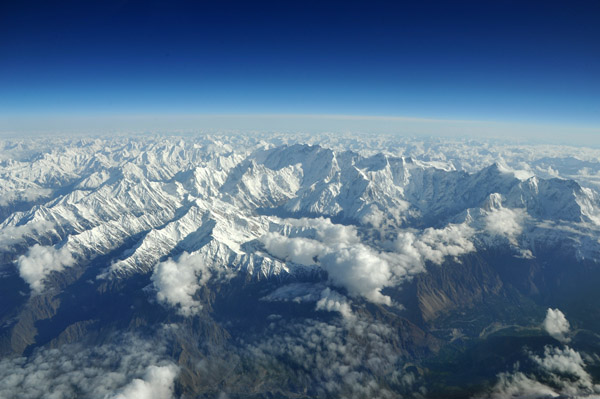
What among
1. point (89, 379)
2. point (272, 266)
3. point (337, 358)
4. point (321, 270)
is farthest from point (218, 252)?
point (337, 358)

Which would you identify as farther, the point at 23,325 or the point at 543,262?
the point at 543,262

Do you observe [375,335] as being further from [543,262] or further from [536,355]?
[543,262]

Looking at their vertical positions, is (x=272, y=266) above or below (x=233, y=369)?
above

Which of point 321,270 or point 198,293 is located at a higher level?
point 321,270

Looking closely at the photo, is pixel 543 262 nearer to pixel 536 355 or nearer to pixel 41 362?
pixel 536 355

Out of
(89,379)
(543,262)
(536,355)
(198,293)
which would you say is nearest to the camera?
(536,355)

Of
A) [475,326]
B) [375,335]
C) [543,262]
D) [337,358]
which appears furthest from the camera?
[543,262]

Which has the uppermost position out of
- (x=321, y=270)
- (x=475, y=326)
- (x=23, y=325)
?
(x=321, y=270)

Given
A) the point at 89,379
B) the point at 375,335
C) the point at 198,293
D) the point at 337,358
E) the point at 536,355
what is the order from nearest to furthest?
1. the point at 536,355
2. the point at 89,379
3. the point at 337,358
4. the point at 375,335
5. the point at 198,293

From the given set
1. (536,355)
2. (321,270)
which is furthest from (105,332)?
(536,355)
